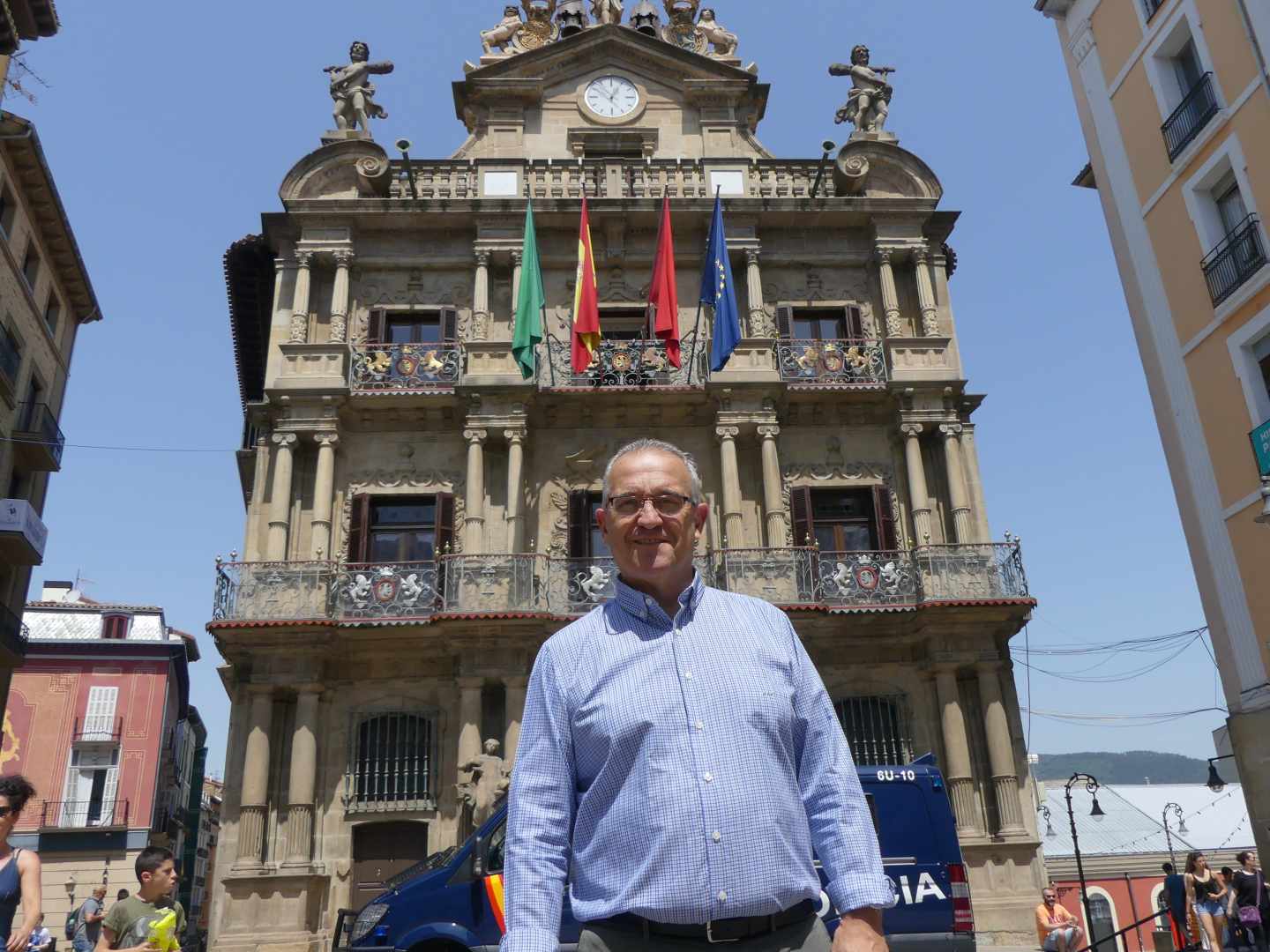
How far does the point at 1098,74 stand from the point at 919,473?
8937mm

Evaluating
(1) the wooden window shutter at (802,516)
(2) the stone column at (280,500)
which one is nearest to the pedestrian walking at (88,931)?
(2) the stone column at (280,500)

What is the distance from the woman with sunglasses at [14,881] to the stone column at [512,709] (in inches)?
434

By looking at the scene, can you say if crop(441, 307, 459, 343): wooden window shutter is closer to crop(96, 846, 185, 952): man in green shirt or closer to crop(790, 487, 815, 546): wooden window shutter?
crop(790, 487, 815, 546): wooden window shutter

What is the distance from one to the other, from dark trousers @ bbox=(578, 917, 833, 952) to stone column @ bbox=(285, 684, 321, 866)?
16.0 metres

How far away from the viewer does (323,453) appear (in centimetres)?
1947

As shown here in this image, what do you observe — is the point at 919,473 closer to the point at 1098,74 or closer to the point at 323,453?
the point at 1098,74

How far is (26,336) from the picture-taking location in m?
26.2

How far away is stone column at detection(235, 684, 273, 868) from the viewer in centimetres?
1673

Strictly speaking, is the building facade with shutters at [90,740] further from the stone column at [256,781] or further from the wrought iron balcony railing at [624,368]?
the wrought iron balcony railing at [624,368]

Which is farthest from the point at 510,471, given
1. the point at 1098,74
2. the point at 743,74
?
the point at 1098,74

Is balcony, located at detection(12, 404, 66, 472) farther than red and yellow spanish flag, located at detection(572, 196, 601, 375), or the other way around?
balcony, located at detection(12, 404, 66, 472)

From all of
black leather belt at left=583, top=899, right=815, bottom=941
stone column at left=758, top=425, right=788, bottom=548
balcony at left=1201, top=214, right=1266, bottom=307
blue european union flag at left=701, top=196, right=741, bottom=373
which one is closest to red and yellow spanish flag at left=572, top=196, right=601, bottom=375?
blue european union flag at left=701, top=196, right=741, bottom=373

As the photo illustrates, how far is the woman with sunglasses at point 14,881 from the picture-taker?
5.80 metres

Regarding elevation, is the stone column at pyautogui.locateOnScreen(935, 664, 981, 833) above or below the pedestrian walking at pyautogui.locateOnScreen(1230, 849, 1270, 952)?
above
